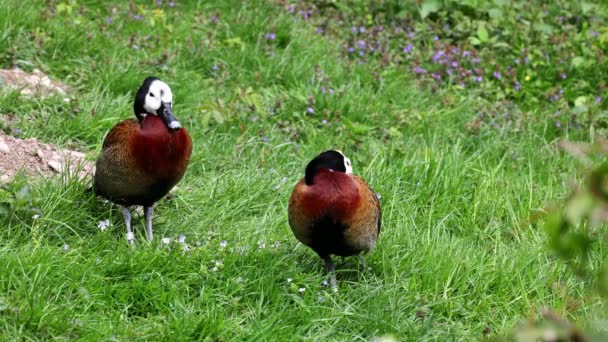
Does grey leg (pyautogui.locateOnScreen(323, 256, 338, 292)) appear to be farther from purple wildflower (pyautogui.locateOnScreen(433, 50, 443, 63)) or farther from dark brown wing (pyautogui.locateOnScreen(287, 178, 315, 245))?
purple wildflower (pyautogui.locateOnScreen(433, 50, 443, 63))

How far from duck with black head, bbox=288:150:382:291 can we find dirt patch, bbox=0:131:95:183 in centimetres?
136

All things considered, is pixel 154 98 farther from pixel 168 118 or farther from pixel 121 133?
pixel 121 133

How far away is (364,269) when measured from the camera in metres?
4.41

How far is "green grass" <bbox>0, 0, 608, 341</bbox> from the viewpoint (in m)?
3.81

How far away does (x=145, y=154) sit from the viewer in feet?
14.0

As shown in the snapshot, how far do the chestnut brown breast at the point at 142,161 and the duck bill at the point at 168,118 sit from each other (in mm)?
27

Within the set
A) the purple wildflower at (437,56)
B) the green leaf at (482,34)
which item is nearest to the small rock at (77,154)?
the purple wildflower at (437,56)

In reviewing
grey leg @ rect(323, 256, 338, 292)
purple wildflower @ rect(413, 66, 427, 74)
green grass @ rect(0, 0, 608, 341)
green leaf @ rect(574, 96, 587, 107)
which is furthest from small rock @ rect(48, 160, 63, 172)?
green leaf @ rect(574, 96, 587, 107)

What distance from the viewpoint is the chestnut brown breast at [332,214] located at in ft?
13.0

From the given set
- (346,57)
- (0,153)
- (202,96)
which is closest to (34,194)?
(0,153)

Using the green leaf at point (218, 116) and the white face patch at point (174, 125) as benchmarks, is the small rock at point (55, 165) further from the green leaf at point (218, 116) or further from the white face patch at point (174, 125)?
the green leaf at point (218, 116)

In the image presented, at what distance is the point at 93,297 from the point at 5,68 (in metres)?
2.84

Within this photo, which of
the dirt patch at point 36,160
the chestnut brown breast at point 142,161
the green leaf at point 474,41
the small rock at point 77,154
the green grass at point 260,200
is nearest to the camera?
the green grass at point 260,200

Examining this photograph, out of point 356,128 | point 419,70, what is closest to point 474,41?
point 419,70
